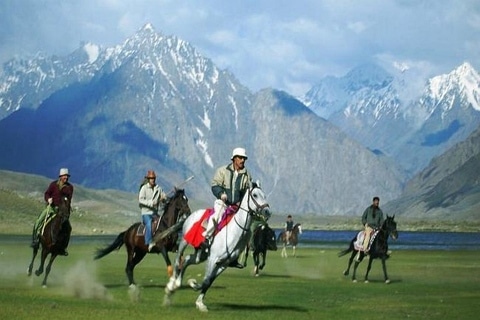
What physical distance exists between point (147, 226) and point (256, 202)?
7213 millimetres

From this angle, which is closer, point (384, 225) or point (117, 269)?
point (384, 225)

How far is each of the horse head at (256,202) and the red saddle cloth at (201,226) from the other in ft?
1.57

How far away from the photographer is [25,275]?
1395 inches

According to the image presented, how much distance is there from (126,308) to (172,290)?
1.26 meters

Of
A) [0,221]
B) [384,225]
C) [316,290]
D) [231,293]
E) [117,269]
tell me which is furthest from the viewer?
[0,221]

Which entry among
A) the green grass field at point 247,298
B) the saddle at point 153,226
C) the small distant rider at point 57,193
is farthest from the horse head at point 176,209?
the small distant rider at point 57,193

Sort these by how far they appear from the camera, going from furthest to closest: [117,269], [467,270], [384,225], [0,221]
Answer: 1. [0,221]
2. [467,270]
3. [117,269]
4. [384,225]

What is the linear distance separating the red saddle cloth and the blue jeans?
489 cm

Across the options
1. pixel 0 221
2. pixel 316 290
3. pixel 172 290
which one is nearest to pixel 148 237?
pixel 172 290

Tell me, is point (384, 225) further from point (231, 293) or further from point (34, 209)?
point (34, 209)

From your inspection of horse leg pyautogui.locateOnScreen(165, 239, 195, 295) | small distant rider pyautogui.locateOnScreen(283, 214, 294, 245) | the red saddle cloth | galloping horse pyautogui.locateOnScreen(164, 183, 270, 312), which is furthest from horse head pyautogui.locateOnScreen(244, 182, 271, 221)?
small distant rider pyautogui.locateOnScreen(283, 214, 294, 245)

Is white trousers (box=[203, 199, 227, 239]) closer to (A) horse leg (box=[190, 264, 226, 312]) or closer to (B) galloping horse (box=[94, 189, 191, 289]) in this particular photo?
(A) horse leg (box=[190, 264, 226, 312])

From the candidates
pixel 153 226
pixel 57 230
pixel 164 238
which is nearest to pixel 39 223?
pixel 57 230

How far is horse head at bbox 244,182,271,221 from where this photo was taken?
22.0m
